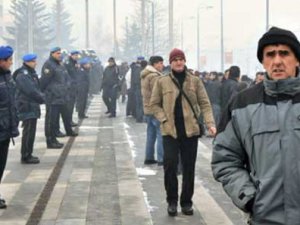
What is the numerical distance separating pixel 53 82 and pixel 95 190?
3961mm

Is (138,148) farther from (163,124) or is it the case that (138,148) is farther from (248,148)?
(248,148)

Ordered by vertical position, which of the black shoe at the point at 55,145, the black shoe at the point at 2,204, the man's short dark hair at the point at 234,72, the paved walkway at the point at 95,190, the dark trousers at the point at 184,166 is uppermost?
the man's short dark hair at the point at 234,72

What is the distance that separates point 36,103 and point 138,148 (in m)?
2.98

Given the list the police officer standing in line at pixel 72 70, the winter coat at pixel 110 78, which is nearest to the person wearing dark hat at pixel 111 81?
the winter coat at pixel 110 78

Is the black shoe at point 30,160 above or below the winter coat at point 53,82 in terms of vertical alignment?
below

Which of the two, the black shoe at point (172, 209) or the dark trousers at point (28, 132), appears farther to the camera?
the dark trousers at point (28, 132)

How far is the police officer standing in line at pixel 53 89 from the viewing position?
37.9 ft

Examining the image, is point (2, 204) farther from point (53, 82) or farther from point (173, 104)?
point (53, 82)

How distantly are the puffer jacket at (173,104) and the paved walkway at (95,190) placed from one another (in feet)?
3.05

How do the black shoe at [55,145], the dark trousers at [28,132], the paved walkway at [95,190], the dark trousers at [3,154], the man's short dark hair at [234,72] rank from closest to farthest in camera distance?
the paved walkway at [95,190]
the dark trousers at [3,154]
the dark trousers at [28,132]
the black shoe at [55,145]
the man's short dark hair at [234,72]

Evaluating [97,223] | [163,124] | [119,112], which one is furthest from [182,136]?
[119,112]

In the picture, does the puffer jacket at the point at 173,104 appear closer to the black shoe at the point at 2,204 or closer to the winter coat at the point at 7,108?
the winter coat at the point at 7,108

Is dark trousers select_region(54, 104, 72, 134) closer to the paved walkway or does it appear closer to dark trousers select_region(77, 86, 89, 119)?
the paved walkway

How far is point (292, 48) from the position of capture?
124 inches
